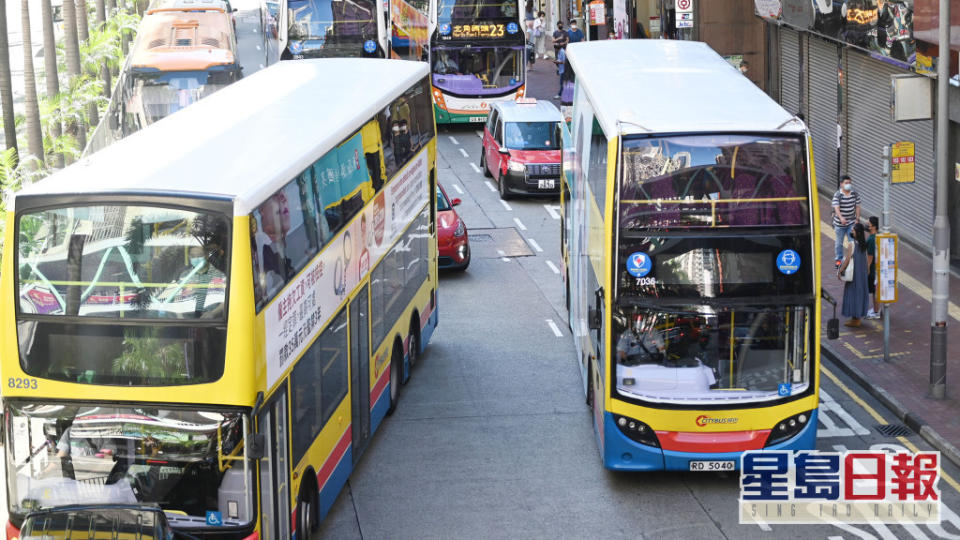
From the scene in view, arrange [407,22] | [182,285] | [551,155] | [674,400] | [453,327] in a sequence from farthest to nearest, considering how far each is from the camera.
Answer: [407,22] → [551,155] → [453,327] → [674,400] → [182,285]

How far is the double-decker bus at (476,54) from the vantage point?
35.7 metres

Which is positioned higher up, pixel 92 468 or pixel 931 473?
pixel 92 468

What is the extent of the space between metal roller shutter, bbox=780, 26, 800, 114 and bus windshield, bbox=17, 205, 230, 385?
2196 cm

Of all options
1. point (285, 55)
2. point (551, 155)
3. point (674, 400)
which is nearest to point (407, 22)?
point (285, 55)

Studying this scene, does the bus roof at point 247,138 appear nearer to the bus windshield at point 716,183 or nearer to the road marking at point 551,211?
the bus windshield at point 716,183

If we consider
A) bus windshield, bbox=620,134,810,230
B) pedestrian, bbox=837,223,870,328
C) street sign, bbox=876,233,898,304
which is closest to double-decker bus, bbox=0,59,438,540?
bus windshield, bbox=620,134,810,230

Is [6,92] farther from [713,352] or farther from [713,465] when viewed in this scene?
[713,465]

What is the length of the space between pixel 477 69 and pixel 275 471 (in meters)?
26.3

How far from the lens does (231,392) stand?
33.0 feet

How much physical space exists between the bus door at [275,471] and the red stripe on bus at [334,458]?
4.45 ft

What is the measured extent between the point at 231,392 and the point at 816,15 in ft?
65.6

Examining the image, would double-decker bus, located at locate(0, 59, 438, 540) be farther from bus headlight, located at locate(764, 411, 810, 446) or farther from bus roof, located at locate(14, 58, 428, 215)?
bus headlight, located at locate(764, 411, 810, 446)

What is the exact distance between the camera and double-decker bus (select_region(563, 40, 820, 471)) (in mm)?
12836

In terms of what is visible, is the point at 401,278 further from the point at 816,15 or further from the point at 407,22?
the point at 407,22
